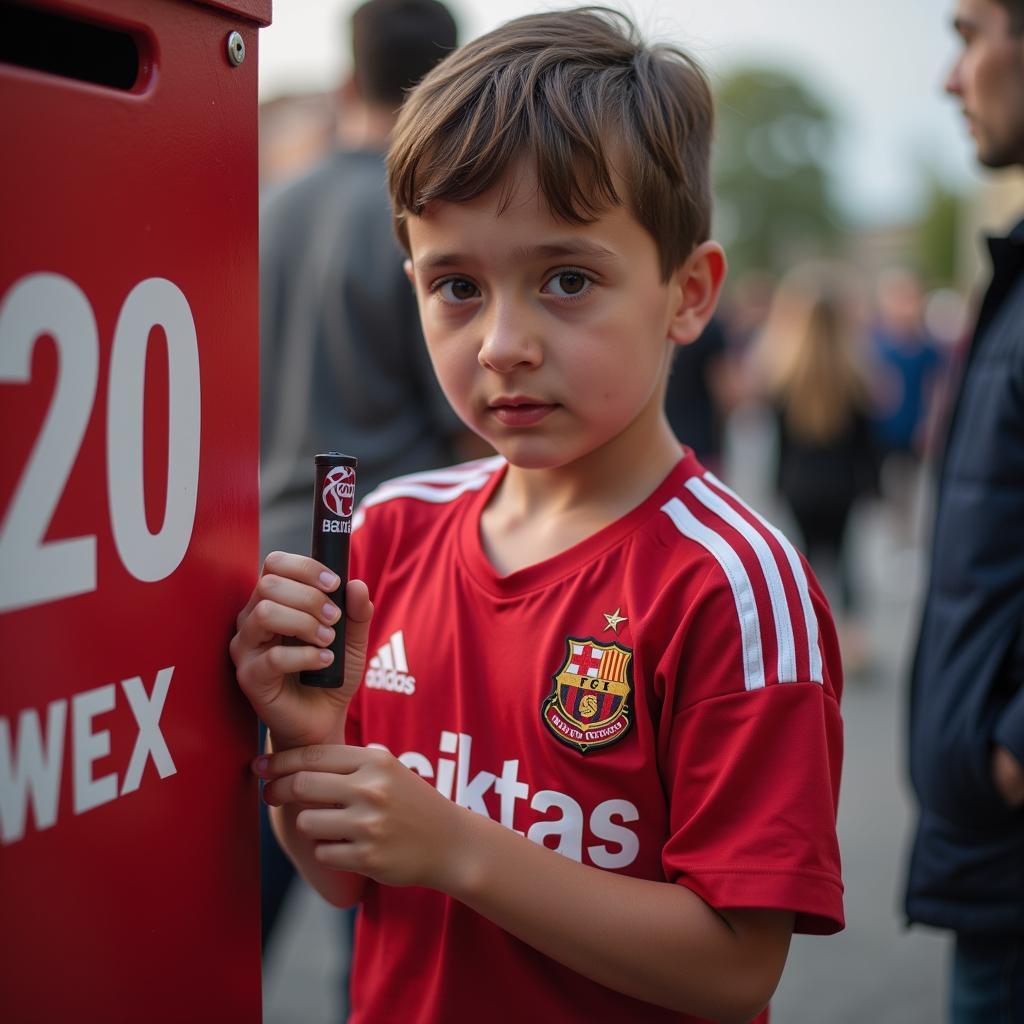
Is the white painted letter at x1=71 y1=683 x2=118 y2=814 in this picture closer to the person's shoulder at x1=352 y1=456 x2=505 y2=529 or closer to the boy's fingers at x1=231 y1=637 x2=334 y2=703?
the boy's fingers at x1=231 y1=637 x2=334 y2=703

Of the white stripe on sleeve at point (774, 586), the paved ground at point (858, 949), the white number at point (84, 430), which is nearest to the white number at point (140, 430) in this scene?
the white number at point (84, 430)

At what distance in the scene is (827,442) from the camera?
6137mm

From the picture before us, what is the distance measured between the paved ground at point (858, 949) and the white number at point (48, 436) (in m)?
1.76

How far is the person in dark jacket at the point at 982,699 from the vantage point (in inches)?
70.5

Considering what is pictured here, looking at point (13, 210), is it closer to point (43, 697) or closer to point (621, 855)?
point (43, 697)

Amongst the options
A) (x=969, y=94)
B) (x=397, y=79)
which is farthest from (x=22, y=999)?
(x=397, y=79)

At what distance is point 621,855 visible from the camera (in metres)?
1.20

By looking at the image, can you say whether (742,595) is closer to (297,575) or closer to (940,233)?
(297,575)

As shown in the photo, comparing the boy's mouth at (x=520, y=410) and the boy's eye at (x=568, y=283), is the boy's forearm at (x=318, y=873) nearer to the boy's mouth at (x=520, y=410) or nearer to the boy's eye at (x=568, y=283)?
the boy's mouth at (x=520, y=410)

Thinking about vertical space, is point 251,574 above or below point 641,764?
above

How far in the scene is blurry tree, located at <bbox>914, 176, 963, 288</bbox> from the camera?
158 feet

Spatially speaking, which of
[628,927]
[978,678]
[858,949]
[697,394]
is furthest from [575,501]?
[697,394]

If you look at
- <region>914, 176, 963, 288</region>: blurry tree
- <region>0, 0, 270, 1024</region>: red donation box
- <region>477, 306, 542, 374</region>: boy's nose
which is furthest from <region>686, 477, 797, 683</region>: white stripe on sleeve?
<region>914, 176, 963, 288</region>: blurry tree

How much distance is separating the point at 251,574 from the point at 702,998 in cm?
61
